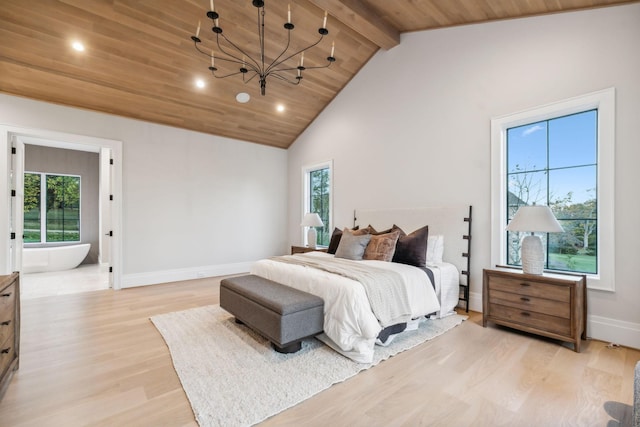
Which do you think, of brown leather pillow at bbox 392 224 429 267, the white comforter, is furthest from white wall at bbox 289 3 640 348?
the white comforter

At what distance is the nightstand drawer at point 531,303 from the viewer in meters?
2.67

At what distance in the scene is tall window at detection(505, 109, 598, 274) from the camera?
300cm

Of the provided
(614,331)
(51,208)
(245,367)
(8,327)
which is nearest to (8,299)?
(8,327)

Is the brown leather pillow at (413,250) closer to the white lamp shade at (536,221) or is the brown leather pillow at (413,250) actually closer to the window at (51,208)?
the white lamp shade at (536,221)

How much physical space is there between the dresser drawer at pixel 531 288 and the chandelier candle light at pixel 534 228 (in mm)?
127

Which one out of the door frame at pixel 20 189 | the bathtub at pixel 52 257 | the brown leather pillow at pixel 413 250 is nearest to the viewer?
the brown leather pillow at pixel 413 250

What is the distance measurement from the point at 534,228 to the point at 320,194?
401 cm

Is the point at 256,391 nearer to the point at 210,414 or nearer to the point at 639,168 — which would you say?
the point at 210,414

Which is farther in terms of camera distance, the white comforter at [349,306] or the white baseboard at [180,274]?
the white baseboard at [180,274]

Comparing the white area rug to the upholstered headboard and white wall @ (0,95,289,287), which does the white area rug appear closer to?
the upholstered headboard

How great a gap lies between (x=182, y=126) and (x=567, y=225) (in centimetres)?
581

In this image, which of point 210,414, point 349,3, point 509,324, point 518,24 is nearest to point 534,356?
point 509,324

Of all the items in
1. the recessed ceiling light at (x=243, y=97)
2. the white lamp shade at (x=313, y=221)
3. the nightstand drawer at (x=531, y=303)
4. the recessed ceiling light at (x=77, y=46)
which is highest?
the recessed ceiling light at (x=77, y=46)

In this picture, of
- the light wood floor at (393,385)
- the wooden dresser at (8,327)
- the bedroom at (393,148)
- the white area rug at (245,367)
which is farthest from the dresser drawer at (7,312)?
the bedroom at (393,148)
